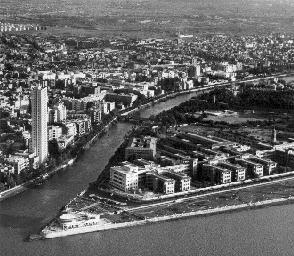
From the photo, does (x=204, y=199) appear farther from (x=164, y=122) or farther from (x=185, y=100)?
(x=185, y=100)

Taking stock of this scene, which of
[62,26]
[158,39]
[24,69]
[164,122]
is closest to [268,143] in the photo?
[164,122]

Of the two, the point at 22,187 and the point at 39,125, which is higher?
the point at 39,125

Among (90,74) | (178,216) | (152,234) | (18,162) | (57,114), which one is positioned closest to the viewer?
(152,234)

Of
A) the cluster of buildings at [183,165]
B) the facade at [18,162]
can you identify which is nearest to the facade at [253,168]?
the cluster of buildings at [183,165]

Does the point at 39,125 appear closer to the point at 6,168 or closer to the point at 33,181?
the point at 6,168

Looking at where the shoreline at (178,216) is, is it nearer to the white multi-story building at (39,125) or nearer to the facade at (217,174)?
the facade at (217,174)

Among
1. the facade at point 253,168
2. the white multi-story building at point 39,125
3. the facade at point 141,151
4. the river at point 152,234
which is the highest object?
the white multi-story building at point 39,125

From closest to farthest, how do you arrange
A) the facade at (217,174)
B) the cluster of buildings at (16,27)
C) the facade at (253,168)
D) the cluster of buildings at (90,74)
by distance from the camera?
1. the facade at (217,174)
2. the facade at (253,168)
3. the cluster of buildings at (90,74)
4. the cluster of buildings at (16,27)

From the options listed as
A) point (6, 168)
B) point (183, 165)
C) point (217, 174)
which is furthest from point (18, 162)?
point (217, 174)
